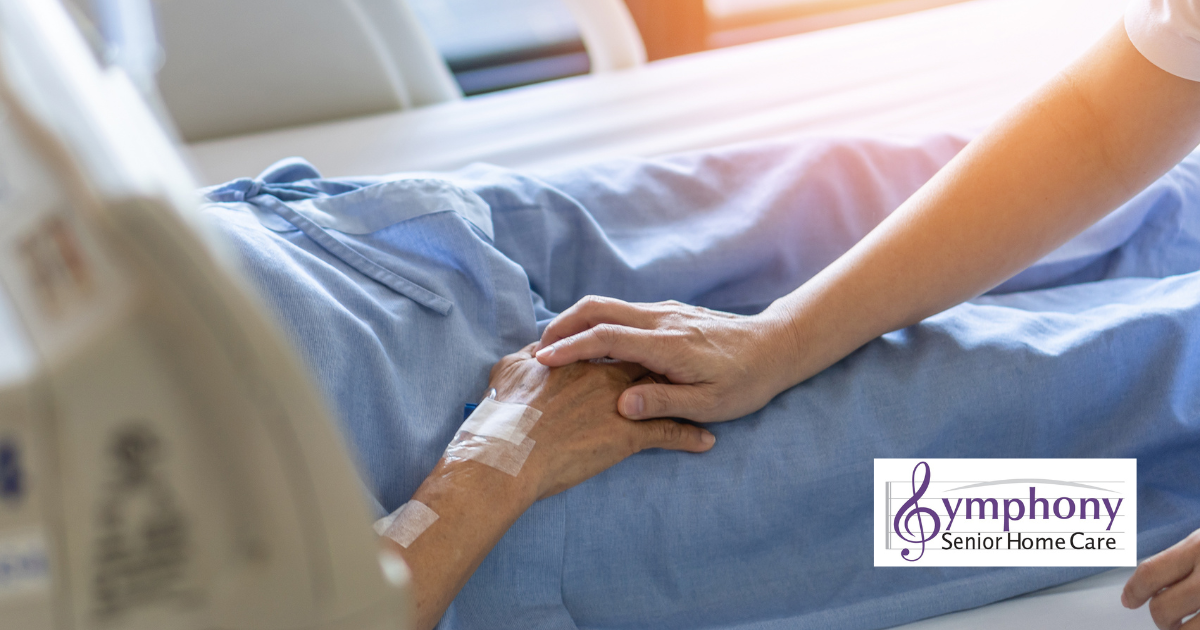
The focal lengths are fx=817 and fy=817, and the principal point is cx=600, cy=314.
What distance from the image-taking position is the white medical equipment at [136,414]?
277mm

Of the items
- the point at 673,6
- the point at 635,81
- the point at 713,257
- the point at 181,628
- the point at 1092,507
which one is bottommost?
the point at 181,628

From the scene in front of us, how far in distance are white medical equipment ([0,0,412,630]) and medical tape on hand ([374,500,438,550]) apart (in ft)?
1.26

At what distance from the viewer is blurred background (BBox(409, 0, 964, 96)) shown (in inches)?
113

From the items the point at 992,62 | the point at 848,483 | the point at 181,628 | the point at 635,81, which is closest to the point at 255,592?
the point at 181,628

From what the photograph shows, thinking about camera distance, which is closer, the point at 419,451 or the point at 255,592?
→ the point at 255,592

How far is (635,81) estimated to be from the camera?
181cm

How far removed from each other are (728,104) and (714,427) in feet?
3.27

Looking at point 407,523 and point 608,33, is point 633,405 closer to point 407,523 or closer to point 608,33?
point 407,523

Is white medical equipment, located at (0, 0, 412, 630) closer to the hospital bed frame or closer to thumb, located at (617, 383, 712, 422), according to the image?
thumb, located at (617, 383, 712, 422)

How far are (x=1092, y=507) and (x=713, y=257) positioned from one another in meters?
0.49

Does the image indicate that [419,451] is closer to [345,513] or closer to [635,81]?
[345,513]

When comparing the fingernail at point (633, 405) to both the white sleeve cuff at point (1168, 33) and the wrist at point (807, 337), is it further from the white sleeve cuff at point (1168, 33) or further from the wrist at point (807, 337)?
the white sleeve cuff at point (1168, 33)

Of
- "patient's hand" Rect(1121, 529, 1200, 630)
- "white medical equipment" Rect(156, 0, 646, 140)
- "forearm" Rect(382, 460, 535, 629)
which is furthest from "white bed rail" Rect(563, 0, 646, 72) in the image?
"patient's hand" Rect(1121, 529, 1200, 630)

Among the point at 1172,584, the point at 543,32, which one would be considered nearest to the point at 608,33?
the point at 543,32
